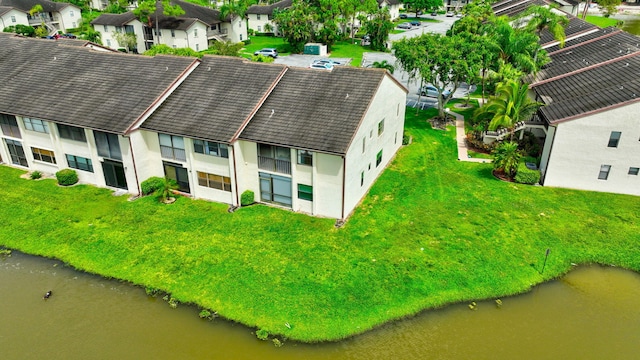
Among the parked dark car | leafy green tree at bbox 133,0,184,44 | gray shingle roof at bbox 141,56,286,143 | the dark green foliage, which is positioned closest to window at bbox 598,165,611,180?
gray shingle roof at bbox 141,56,286,143

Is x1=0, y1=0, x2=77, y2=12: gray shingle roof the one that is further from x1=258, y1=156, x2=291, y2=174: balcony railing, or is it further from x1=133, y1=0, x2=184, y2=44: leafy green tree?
x1=258, y1=156, x2=291, y2=174: balcony railing

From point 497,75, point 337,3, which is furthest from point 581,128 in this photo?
point 337,3

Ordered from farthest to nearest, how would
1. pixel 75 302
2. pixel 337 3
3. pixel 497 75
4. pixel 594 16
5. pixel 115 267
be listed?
pixel 594 16, pixel 337 3, pixel 497 75, pixel 115 267, pixel 75 302

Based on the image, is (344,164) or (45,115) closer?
(344,164)

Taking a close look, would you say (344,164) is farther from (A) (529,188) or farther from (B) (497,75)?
(B) (497,75)

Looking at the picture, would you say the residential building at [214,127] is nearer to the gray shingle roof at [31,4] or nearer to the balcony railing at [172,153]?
the balcony railing at [172,153]

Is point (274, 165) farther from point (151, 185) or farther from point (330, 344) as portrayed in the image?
point (330, 344)

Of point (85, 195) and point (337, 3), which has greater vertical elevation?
point (337, 3)
